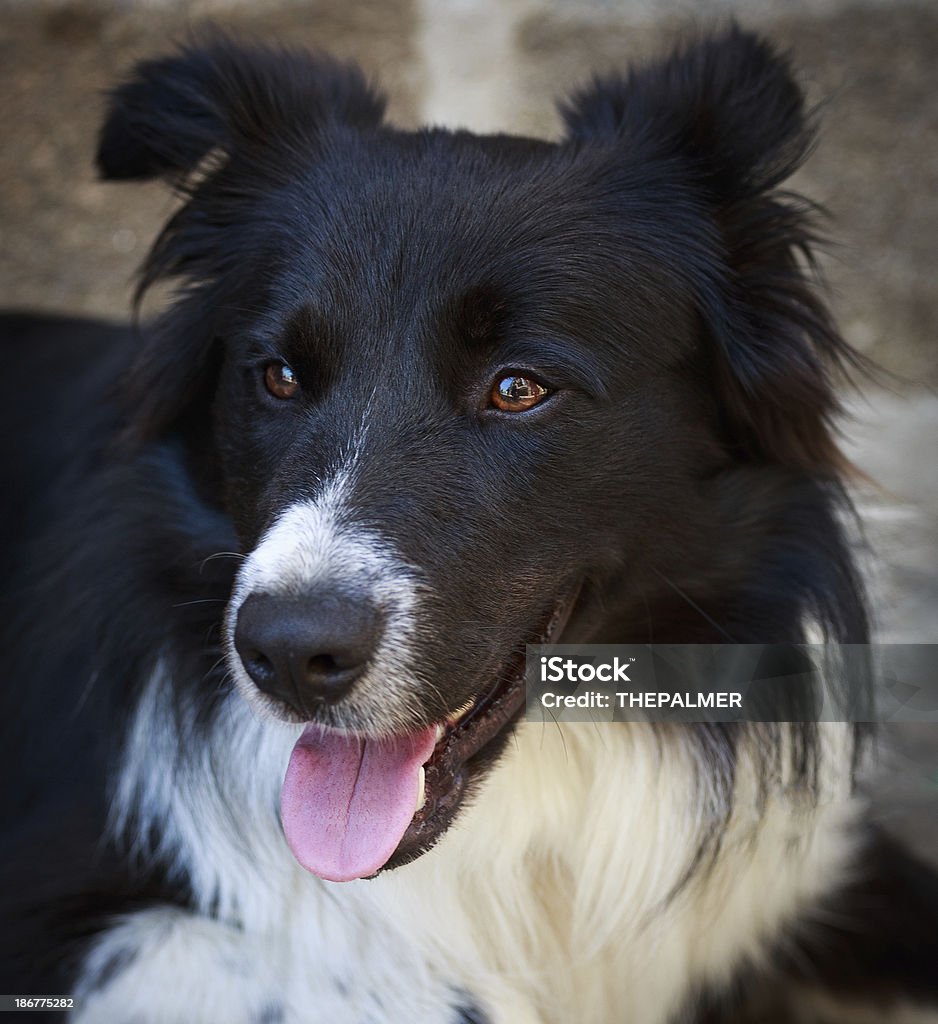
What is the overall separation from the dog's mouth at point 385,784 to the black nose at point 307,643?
0.20 meters

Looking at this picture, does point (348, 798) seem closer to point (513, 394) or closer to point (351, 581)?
point (351, 581)

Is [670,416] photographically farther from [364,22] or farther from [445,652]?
[364,22]

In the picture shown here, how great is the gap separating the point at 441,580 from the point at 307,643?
28 centimetres

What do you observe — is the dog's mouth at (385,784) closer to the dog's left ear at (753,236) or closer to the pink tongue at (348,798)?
the pink tongue at (348,798)

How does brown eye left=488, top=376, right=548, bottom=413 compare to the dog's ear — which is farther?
the dog's ear

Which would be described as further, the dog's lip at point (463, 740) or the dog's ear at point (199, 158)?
the dog's ear at point (199, 158)

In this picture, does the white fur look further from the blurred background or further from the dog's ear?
the blurred background

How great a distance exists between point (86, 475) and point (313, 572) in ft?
4.13

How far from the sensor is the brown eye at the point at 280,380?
2393 millimetres

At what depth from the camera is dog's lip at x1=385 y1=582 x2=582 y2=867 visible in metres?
2.21

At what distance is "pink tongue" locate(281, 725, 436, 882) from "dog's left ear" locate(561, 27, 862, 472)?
0.93 metres

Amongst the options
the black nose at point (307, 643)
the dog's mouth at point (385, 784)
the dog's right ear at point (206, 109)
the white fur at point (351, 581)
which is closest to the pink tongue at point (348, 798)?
the dog's mouth at point (385, 784)

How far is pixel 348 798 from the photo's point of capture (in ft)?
7.35

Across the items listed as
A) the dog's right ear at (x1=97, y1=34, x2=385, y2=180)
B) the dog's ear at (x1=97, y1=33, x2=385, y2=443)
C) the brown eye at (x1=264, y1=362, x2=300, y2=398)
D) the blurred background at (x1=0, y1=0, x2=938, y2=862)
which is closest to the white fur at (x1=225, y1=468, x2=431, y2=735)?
the brown eye at (x1=264, y1=362, x2=300, y2=398)
